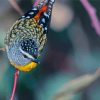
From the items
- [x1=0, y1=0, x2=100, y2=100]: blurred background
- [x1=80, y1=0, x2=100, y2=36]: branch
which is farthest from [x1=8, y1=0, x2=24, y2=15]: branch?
[x1=80, y1=0, x2=100, y2=36]: branch

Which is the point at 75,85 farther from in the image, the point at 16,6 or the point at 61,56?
the point at 16,6

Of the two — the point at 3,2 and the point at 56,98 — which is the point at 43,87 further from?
the point at 3,2

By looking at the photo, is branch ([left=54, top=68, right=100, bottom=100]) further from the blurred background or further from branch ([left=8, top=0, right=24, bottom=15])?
branch ([left=8, top=0, right=24, bottom=15])

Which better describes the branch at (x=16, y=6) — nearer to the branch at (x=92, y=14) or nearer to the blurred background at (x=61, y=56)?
the blurred background at (x=61, y=56)

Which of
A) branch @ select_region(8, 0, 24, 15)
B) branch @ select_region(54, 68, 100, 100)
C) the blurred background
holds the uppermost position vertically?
branch @ select_region(8, 0, 24, 15)

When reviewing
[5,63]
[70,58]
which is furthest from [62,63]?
[5,63]

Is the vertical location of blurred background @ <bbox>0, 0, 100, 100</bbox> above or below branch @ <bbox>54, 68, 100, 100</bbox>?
above
